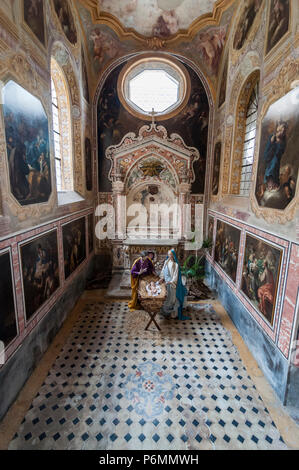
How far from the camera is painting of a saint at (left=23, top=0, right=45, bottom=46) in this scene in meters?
4.32

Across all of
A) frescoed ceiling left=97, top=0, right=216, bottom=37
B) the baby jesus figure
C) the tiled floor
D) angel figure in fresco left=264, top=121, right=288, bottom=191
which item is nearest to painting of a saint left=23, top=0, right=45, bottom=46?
frescoed ceiling left=97, top=0, right=216, bottom=37

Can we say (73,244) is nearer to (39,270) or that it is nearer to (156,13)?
(39,270)

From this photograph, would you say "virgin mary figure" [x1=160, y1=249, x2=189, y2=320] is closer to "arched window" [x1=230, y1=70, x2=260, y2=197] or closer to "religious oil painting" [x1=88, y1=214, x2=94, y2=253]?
"arched window" [x1=230, y1=70, x2=260, y2=197]

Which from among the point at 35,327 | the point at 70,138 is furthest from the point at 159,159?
the point at 35,327

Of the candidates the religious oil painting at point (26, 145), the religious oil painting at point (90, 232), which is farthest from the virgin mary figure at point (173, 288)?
the religious oil painting at point (90, 232)

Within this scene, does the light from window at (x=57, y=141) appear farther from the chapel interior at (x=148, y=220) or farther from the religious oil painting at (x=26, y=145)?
the religious oil painting at (x=26, y=145)

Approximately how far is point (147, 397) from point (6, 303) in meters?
3.08

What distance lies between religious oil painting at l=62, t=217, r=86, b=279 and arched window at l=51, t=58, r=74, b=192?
4.83 ft

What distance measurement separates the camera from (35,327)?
4875mm

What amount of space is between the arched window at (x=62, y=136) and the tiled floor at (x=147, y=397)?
16.5ft

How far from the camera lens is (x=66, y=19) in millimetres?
6438

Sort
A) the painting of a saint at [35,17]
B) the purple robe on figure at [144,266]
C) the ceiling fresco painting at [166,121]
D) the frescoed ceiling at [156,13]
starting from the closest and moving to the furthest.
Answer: the painting of a saint at [35,17], the purple robe on figure at [144,266], the frescoed ceiling at [156,13], the ceiling fresco painting at [166,121]

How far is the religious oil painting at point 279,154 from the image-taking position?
4.09 m

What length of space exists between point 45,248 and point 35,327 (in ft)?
5.77
